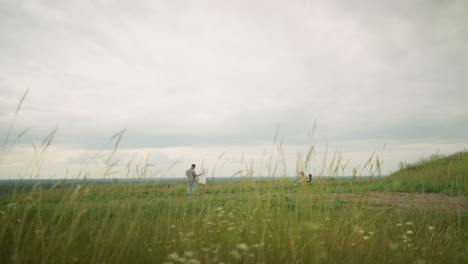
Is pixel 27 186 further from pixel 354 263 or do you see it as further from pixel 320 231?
pixel 354 263

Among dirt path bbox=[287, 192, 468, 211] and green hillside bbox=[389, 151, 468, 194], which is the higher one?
green hillside bbox=[389, 151, 468, 194]

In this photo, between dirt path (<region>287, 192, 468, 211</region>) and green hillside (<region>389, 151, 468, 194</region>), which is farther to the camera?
green hillside (<region>389, 151, 468, 194</region>)

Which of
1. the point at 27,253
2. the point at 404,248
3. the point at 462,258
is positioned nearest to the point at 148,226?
the point at 27,253

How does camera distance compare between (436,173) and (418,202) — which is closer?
(418,202)

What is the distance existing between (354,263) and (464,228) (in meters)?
3.66

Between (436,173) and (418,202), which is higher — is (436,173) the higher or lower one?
the higher one

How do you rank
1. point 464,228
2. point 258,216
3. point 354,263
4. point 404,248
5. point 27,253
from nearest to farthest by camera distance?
point 27,253, point 354,263, point 404,248, point 258,216, point 464,228

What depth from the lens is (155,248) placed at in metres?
2.73

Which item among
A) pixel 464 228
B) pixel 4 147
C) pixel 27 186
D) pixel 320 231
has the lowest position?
pixel 464 228

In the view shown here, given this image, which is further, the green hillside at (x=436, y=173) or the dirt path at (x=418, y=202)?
the green hillside at (x=436, y=173)

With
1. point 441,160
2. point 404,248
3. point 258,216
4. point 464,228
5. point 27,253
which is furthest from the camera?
point 441,160

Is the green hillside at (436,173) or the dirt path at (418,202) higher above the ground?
the green hillside at (436,173)

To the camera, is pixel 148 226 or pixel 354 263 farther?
pixel 148 226

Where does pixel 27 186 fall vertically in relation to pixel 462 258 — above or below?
above
